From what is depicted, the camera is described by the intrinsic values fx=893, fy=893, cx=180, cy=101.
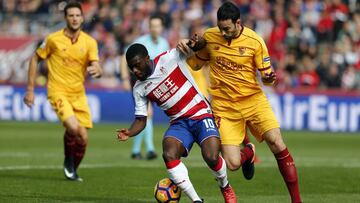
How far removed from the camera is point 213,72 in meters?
11.4

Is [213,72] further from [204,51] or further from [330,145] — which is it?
[330,145]

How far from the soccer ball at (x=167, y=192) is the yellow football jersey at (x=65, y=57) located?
13.8ft

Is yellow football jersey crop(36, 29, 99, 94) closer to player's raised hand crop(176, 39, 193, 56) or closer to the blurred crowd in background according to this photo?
player's raised hand crop(176, 39, 193, 56)

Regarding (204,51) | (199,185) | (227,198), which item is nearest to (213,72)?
(204,51)

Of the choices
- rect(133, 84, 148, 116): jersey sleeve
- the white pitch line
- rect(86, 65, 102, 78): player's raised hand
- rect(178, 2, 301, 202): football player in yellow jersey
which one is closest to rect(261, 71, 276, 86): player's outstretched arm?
rect(178, 2, 301, 202): football player in yellow jersey

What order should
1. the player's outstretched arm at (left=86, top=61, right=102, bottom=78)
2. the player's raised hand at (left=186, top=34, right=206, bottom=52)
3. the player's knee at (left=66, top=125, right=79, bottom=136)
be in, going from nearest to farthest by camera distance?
the player's raised hand at (left=186, top=34, right=206, bottom=52)
the player's outstretched arm at (left=86, top=61, right=102, bottom=78)
the player's knee at (left=66, top=125, right=79, bottom=136)

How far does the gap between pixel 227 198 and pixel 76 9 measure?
462 cm

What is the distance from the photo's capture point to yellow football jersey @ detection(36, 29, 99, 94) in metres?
14.1

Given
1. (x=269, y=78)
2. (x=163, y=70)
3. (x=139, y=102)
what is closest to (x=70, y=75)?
(x=139, y=102)

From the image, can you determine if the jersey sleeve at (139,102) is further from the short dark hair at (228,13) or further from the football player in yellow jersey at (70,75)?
the football player in yellow jersey at (70,75)

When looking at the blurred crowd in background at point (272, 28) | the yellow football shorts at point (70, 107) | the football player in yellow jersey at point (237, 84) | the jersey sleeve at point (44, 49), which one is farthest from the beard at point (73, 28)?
the blurred crowd in background at point (272, 28)

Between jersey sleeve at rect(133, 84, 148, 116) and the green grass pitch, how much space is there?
1390 mm

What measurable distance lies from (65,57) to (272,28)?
52.9 feet

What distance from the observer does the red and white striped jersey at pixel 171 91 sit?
10.7 metres
